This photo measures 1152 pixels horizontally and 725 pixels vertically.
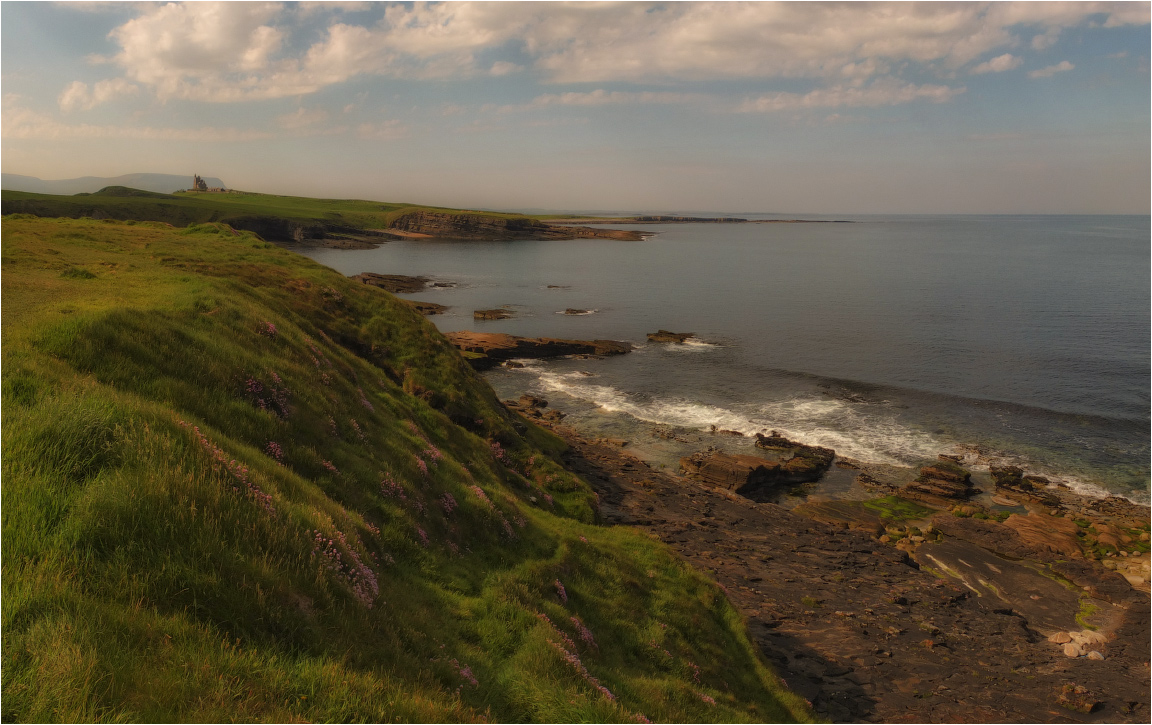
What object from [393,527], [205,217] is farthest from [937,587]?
[205,217]

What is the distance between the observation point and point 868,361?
247 ft

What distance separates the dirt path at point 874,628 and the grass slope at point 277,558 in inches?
230

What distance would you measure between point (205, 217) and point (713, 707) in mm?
216454

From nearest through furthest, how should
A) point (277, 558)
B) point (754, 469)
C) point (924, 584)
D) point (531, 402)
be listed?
1. point (277, 558)
2. point (924, 584)
3. point (754, 469)
4. point (531, 402)

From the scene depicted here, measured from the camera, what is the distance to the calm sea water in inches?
2048

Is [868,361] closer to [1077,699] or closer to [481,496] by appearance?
[1077,699]

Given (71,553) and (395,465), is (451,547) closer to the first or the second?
(395,465)

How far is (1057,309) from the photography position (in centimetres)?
10525

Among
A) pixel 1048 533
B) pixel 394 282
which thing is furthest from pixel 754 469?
pixel 394 282

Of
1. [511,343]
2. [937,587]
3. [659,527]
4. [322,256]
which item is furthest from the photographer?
[322,256]

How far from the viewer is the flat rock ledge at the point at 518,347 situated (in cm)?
7450

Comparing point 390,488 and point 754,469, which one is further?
point 754,469

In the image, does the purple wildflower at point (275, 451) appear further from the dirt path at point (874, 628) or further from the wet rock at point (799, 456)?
the wet rock at point (799, 456)

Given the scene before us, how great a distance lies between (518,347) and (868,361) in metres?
43.7
